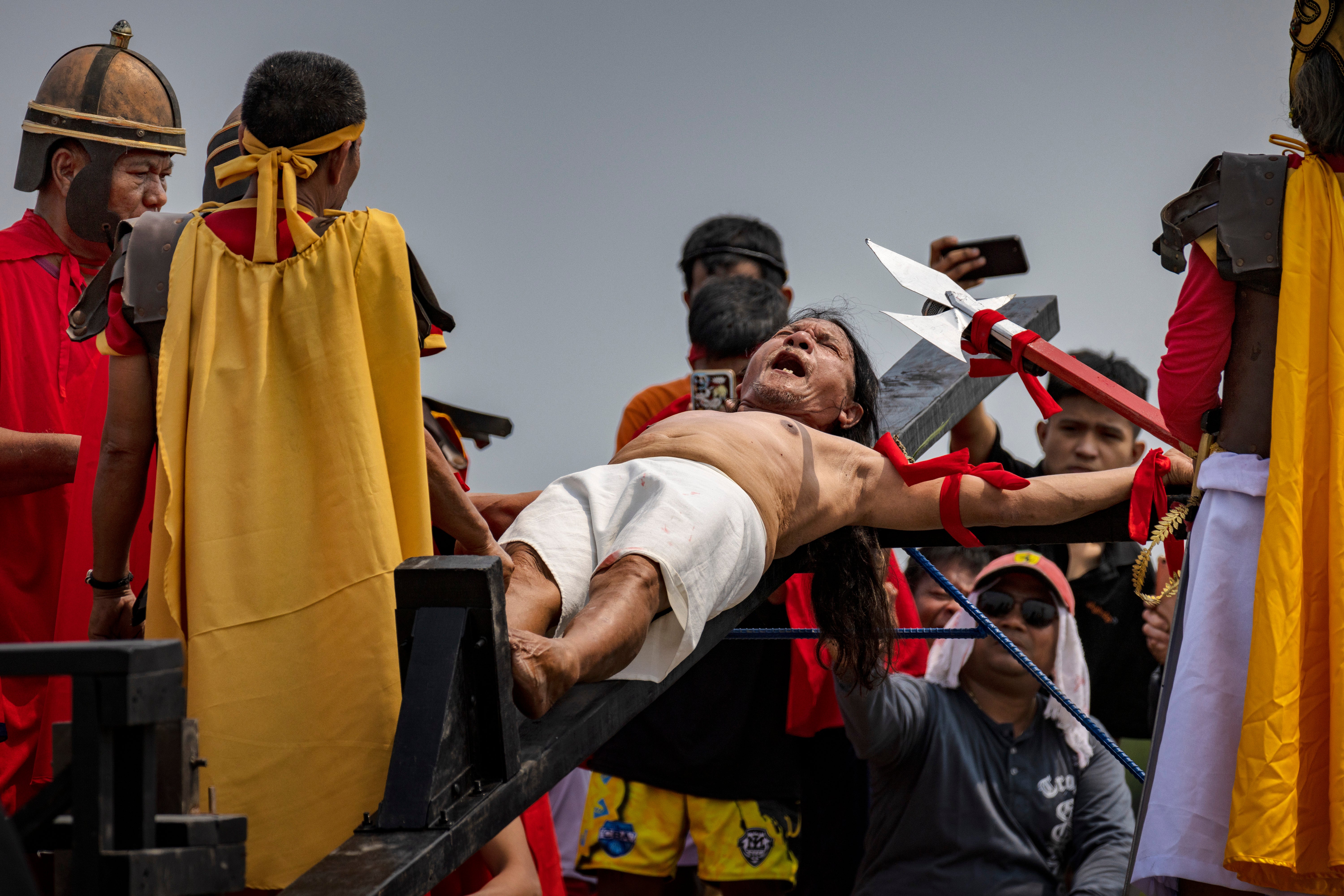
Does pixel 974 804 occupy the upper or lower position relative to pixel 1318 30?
lower

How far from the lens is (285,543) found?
235cm

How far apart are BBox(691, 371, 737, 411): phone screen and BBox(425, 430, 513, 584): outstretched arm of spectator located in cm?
141

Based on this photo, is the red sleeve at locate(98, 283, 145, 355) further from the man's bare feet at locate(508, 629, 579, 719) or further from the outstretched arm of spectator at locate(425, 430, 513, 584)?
the man's bare feet at locate(508, 629, 579, 719)

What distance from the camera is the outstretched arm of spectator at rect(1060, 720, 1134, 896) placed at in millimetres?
3756

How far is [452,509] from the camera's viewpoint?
262 centimetres

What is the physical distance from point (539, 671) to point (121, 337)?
3.43ft

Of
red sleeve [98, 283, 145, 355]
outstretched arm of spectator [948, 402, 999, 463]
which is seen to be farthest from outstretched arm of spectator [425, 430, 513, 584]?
outstretched arm of spectator [948, 402, 999, 463]

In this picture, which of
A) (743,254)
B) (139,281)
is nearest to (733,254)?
(743,254)

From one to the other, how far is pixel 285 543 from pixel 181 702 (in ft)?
3.23

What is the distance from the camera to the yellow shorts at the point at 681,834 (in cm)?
391

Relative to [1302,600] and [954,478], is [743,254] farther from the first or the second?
[1302,600]

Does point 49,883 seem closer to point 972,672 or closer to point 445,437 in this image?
point 445,437

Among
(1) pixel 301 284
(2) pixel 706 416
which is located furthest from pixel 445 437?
(1) pixel 301 284

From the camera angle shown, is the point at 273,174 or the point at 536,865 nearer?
the point at 273,174
